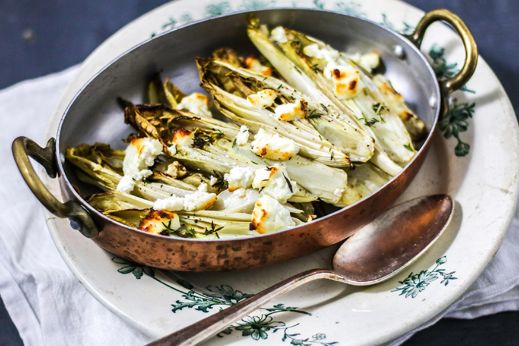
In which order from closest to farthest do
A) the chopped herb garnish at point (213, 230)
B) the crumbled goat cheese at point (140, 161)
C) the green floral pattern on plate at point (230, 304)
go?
the green floral pattern on plate at point (230, 304)
the chopped herb garnish at point (213, 230)
the crumbled goat cheese at point (140, 161)

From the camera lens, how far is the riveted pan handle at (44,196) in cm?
179

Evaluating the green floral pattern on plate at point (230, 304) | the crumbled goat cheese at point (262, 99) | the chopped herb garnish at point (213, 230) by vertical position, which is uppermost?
the crumbled goat cheese at point (262, 99)

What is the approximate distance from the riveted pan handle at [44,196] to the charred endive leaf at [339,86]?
0.81 m

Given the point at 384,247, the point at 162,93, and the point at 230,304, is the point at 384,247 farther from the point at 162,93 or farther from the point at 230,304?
the point at 162,93

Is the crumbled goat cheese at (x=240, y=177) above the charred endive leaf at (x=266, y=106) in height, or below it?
below

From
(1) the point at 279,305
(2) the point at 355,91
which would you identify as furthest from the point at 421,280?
(2) the point at 355,91

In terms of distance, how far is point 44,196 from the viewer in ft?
5.88

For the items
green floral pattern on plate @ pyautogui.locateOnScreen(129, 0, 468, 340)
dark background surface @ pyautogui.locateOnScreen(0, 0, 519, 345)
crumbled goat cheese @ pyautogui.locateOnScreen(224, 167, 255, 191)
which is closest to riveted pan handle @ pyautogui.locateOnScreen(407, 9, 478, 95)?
green floral pattern on plate @ pyautogui.locateOnScreen(129, 0, 468, 340)

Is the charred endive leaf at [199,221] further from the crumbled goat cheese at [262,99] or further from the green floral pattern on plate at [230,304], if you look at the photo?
the crumbled goat cheese at [262,99]

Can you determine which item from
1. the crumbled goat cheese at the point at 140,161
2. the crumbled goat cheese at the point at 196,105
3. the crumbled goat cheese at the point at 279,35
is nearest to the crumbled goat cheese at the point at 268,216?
the crumbled goat cheese at the point at 140,161

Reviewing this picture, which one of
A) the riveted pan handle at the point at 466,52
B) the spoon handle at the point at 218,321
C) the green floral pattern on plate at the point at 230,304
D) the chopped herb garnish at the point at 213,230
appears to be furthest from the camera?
the riveted pan handle at the point at 466,52

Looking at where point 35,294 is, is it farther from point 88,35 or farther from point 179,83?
point 88,35

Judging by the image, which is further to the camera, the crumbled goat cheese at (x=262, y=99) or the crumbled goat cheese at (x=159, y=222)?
the crumbled goat cheese at (x=262, y=99)

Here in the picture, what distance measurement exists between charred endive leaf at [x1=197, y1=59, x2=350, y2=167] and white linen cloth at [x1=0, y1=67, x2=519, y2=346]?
1.77ft
